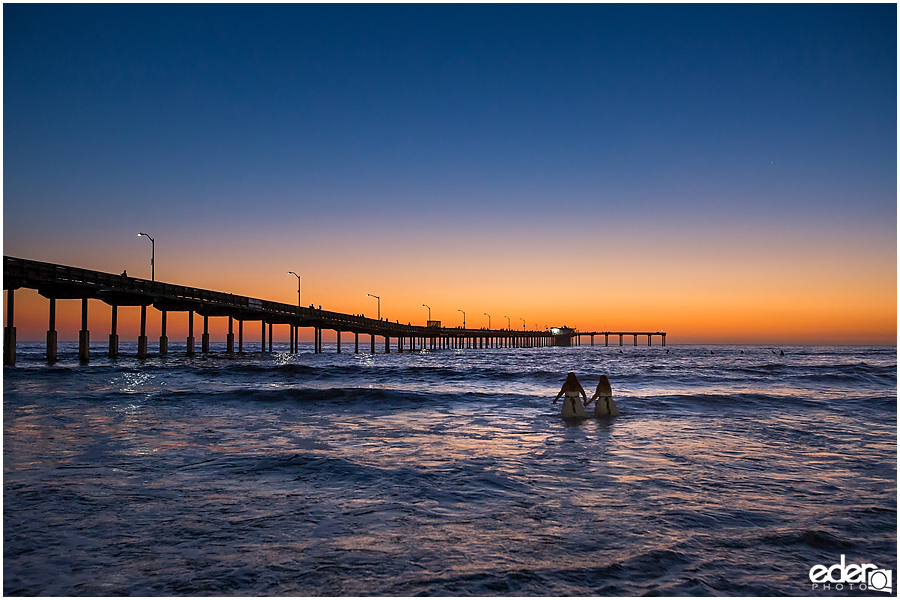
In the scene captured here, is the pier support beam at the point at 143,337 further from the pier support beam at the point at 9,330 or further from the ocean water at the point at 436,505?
the ocean water at the point at 436,505

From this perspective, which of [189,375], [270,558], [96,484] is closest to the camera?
[270,558]

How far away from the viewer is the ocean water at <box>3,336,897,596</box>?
5.45 m

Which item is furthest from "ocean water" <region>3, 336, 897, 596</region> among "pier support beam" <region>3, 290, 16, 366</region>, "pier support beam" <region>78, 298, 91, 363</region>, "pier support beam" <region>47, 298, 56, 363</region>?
"pier support beam" <region>78, 298, 91, 363</region>

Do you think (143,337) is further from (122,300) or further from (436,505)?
(436,505)

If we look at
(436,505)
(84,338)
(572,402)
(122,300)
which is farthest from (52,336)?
(436,505)

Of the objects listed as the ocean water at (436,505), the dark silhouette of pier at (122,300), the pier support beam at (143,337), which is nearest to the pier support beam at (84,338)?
the dark silhouette of pier at (122,300)

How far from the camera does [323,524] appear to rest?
6938mm

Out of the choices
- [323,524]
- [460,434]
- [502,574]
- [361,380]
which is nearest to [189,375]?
[361,380]

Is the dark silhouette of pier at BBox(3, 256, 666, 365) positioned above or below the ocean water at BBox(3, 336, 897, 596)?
above

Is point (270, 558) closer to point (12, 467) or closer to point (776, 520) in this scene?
point (776, 520)

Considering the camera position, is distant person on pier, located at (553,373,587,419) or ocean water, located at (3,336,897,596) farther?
distant person on pier, located at (553,373,587,419)

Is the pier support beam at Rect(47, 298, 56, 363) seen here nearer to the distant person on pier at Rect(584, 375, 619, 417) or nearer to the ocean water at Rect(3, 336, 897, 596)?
the ocean water at Rect(3, 336, 897, 596)

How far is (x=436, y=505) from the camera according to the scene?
779 centimetres

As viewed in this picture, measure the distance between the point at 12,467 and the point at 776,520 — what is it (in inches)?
446
